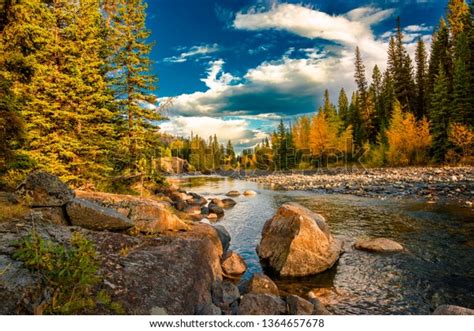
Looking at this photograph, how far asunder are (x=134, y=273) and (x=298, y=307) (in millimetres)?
3295

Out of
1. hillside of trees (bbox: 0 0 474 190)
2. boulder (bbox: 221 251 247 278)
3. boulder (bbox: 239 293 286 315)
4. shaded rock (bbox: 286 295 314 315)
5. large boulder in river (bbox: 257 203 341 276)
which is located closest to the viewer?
boulder (bbox: 239 293 286 315)

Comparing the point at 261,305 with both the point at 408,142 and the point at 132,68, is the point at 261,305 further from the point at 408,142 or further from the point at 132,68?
the point at 408,142

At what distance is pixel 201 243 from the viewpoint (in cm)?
730

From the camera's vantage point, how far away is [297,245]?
8445 mm

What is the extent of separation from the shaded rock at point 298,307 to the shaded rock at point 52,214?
16.7 ft

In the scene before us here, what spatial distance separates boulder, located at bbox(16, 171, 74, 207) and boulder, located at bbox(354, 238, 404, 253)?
30.0 ft

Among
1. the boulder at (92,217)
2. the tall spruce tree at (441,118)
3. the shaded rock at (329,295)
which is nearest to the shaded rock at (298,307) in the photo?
the shaded rock at (329,295)

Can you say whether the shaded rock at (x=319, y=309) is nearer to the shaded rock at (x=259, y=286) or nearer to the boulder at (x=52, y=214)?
the shaded rock at (x=259, y=286)

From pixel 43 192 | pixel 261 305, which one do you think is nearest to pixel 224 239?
pixel 261 305

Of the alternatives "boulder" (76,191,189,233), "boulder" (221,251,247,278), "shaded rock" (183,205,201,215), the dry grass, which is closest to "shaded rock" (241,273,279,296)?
"boulder" (221,251,247,278)

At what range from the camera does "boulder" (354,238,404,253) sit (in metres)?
9.32

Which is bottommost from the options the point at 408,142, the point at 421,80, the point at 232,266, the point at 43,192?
the point at 232,266

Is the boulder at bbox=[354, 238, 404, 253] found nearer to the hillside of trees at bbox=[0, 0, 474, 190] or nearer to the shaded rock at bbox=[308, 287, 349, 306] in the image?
the shaded rock at bbox=[308, 287, 349, 306]
